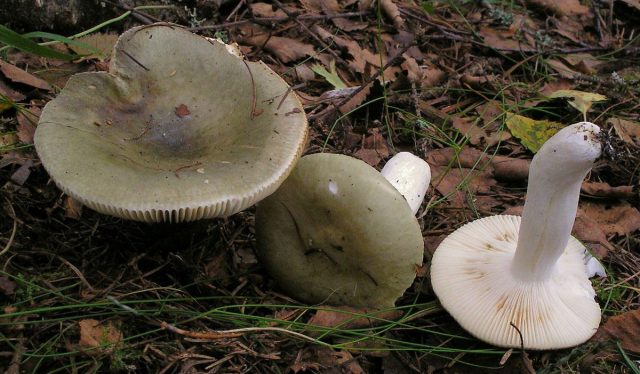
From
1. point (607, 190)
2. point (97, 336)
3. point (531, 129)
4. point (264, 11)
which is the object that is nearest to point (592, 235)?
point (607, 190)

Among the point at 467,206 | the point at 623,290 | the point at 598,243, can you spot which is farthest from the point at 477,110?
the point at 623,290

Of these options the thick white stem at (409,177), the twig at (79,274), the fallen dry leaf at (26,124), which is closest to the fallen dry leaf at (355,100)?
the thick white stem at (409,177)

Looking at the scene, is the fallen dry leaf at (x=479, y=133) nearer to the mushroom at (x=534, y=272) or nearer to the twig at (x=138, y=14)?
the mushroom at (x=534, y=272)

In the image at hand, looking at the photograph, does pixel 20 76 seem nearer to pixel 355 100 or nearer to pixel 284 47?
pixel 284 47

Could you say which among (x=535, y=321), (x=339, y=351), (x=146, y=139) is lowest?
(x=339, y=351)

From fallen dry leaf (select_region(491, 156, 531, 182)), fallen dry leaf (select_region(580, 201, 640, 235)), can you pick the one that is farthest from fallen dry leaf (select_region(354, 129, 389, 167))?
fallen dry leaf (select_region(580, 201, 640, 235))

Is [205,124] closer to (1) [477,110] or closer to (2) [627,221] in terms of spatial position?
(1) [477,110]
